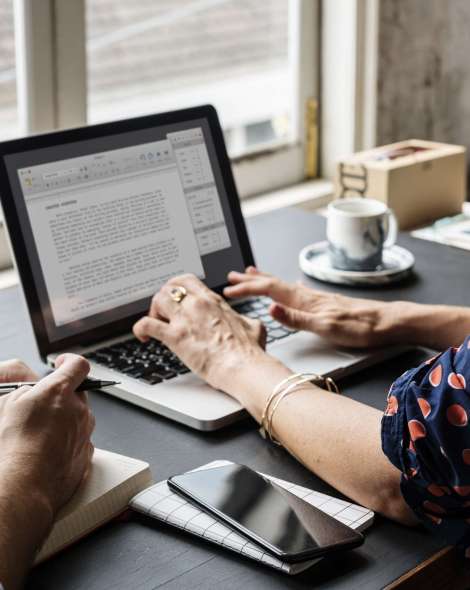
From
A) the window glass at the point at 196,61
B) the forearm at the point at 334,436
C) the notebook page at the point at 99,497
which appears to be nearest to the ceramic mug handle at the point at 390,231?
the forearm at the point at 334,436

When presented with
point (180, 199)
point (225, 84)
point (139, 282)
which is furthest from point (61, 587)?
point (225, 84)

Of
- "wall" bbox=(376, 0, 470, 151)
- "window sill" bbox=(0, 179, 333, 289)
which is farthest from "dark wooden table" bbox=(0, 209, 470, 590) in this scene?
"wall" bbox=(376, 0, 470, 151)

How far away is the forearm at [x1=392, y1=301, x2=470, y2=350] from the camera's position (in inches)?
51.0

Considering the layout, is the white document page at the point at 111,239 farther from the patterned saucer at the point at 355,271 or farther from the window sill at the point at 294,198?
the window sill at the point at 294,198

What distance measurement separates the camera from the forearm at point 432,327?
1296 millimetres

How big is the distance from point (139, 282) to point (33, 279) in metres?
0.17

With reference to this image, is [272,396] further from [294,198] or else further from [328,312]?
[294,198]

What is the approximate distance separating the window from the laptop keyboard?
659 millimetres

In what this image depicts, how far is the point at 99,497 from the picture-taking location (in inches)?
35.3

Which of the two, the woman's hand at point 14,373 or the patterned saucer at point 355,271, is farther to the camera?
the patterned saucer at point 355,271

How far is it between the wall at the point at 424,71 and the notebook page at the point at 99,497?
1.68 metres

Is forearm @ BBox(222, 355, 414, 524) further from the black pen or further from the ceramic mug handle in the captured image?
the ceramic mug handle

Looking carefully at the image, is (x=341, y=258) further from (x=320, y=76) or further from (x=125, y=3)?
(x=320, y=76)

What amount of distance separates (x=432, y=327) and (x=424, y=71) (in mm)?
1405
